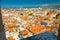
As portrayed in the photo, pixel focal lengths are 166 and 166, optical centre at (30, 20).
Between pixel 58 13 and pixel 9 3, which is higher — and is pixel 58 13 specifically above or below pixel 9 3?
below

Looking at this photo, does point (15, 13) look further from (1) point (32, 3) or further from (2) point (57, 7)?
(2) point (57, 7)

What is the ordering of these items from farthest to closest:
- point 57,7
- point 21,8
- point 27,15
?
point 27,15 < point 21,8 < point 57,7

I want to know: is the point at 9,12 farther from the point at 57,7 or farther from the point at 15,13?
the point at 57,7

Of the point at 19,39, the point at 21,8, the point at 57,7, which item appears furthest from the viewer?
the point at 21,8

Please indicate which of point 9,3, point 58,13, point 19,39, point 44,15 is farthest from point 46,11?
point 19,39

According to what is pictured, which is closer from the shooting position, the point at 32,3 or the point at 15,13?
the point at 32,3

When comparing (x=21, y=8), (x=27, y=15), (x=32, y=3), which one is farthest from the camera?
(x=27, y=15)

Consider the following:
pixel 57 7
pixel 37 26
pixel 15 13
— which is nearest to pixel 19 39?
pixel 37 26

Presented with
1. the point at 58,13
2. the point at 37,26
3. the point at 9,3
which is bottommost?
the point at 37,26

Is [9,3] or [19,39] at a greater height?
[9,3]
